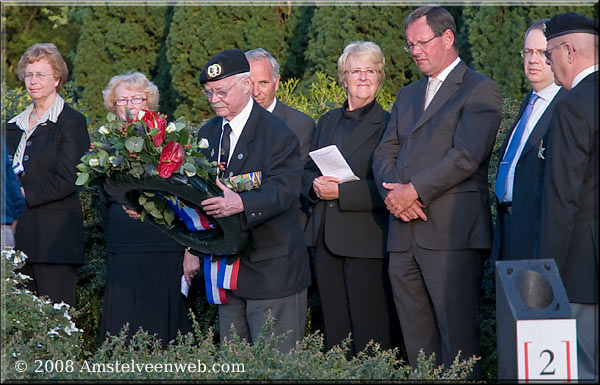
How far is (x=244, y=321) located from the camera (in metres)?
5.08

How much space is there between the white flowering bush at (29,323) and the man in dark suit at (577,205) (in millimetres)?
2849

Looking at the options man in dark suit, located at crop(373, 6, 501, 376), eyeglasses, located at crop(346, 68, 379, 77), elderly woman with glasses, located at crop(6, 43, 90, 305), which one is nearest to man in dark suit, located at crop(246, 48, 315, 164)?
eyeglasses, located at crop(346, 68, 379, 77)

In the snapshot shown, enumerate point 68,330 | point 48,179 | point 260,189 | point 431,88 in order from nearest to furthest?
point 260,189 → point 431,88 → point 68,330 → point 48,179

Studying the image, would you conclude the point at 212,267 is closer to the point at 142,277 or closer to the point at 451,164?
the point at 142,277

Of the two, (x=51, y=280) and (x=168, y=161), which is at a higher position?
(x=168, y=161)

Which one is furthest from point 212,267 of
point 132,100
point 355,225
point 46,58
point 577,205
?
point 46,58

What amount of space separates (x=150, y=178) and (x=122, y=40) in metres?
15.3

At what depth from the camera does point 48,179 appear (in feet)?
19.6

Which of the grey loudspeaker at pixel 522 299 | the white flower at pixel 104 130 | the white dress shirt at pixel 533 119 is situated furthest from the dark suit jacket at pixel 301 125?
the grey loudspeaker at pixel 522 299

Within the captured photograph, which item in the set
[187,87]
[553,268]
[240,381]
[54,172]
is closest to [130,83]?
[54,172]

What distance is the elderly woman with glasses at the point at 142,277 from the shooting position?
5.84m

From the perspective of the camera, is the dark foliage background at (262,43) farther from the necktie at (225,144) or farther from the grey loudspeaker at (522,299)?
the grey loudspeaker at (522,299)

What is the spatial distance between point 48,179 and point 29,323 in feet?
3.88

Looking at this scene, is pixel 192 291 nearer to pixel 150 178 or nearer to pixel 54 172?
pixel 54 172
